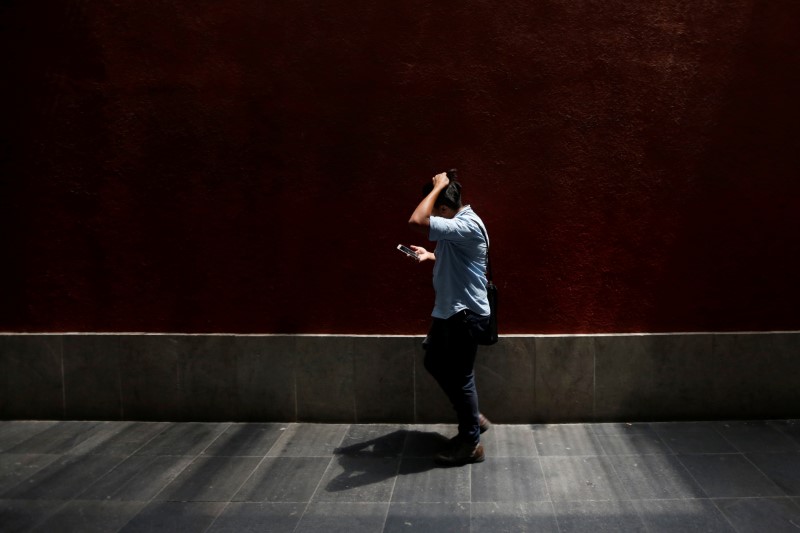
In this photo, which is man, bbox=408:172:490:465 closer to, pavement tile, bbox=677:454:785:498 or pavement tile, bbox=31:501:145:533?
pavement tile, bbox=677:454:785:498

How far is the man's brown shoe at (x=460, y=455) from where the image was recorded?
5008 millimetres

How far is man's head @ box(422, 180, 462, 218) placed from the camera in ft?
16.2

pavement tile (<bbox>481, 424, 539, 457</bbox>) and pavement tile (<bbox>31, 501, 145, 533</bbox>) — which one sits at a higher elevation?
pavement tile (<bbox>481, 424, 539, 457</bbox>)

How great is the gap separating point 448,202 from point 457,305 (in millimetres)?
710

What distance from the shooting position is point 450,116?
5617 millimetres

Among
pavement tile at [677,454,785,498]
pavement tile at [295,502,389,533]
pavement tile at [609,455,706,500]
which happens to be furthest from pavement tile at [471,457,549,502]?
pavement tile at [677,454,785,498]

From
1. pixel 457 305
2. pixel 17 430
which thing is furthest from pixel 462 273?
pixel 17 430

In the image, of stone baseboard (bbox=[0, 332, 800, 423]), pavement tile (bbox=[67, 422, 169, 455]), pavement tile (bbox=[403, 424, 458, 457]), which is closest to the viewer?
pavement tile (bbox=[403, 424, 458, 457])

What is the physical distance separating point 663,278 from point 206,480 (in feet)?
12.2

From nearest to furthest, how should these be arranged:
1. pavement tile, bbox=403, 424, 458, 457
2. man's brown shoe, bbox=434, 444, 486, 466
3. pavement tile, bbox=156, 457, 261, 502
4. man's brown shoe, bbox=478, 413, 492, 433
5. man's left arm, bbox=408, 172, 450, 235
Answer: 1. pavement tile, bbox=156, 457, 261, 502
2. man's left arm, bbox=408, 172, 450, 235
3. man's brown shoe, bbox=434, 444, 486, 466
4. pavement tile, bbox=403, 424, 458, 457
5. man's brown shoe, bbox=478, 413, 492, 433

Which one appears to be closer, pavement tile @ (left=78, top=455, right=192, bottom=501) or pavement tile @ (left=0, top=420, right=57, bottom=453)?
pavement tile @ (left=78, top=455, right=192, bottom=501)

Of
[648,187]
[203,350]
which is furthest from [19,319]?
[648,187]

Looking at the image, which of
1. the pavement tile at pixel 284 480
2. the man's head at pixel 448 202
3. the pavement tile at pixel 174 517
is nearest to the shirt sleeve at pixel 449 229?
the man's head at pixel 448 202

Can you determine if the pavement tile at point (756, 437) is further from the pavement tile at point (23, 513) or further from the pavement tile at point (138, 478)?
the pavement tile at point (23, 513)
